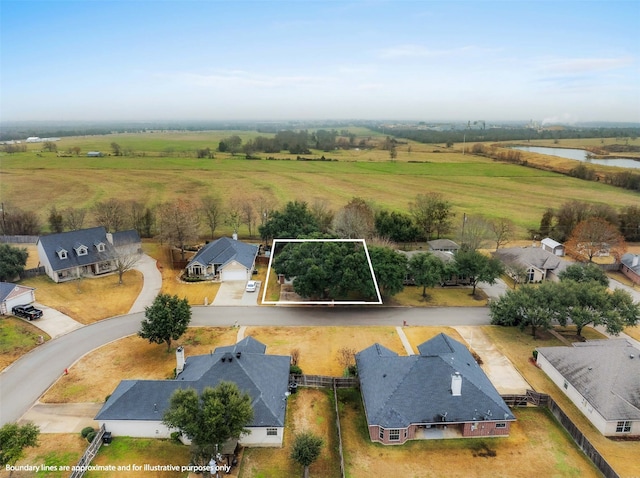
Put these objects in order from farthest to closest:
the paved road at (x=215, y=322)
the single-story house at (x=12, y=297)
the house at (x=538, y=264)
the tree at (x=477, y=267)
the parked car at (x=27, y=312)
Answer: the house at (x=538, y=264) → the tree at (x=477, y=267) → the single-story house at (x=12, y=297) → the parked car at (x=27, y=312) → the paved road at (x=215, y=322)

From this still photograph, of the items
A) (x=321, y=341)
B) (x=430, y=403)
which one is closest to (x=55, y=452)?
(x=321, y=341)

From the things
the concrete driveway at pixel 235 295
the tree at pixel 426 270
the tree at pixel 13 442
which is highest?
the tree at pixel 426 270

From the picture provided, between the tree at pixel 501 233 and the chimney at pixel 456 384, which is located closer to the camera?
the chimney at pixel 456 384

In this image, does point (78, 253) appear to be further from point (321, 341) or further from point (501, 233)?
point (501, 233)

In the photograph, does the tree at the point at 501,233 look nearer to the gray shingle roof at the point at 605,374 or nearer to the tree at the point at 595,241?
the tree at the point at 595,241

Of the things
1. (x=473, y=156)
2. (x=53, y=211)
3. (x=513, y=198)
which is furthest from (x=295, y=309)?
(x=473, y=156)

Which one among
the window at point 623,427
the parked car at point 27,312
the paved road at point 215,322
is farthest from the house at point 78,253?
the window at point 623,427
